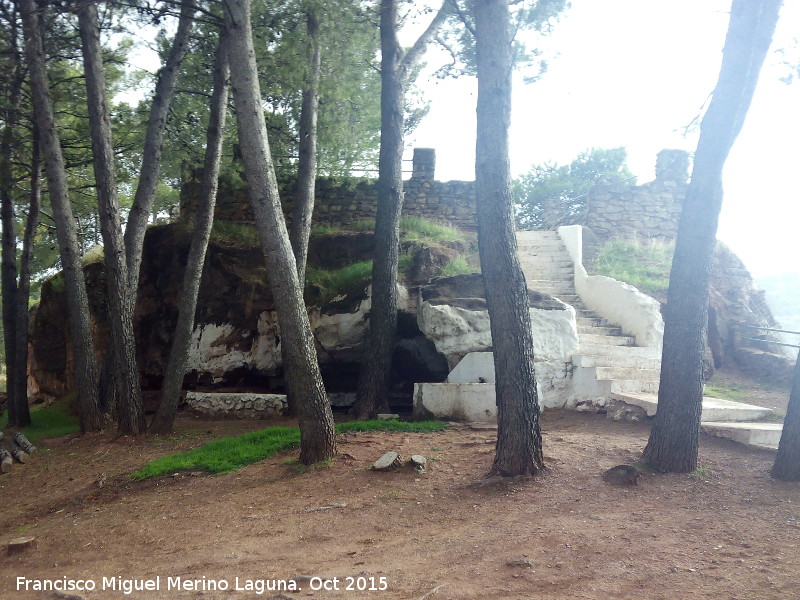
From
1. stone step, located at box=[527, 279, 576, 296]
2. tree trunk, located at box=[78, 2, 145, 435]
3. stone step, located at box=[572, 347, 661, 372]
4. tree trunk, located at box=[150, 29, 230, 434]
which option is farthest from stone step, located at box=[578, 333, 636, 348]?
tree trunk, located at box=[78, 2, 145, 435]

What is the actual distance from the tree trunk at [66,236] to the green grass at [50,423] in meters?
1.13

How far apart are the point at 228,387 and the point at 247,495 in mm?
5262

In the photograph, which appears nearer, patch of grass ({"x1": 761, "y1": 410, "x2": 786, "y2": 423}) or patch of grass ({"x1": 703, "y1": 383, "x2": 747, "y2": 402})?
patch of grass ({"x1": 761, "y1": 410, "x2": 786, "y2": 423})

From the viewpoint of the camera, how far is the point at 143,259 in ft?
40.4

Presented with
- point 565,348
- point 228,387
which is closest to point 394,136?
point 565,348

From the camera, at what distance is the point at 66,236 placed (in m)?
9.27

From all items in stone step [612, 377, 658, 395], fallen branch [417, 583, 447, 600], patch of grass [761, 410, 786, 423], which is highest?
stone step [612, 377, 658, 395]

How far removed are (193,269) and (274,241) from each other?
308 centimetres

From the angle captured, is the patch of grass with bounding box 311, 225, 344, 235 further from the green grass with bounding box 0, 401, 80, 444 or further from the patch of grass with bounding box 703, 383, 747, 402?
the patch of grass with bounding box 703, 383, 747, 402

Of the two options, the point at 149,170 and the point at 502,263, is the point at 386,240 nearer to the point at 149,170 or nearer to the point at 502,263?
the point at 502,263

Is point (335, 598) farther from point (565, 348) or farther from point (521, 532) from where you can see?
point (565, 348)

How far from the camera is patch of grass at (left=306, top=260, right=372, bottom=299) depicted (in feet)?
35.0

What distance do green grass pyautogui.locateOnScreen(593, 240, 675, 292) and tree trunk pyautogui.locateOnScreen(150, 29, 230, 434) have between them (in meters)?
8.00

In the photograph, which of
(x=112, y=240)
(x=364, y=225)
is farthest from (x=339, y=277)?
(x=112, y=240)
